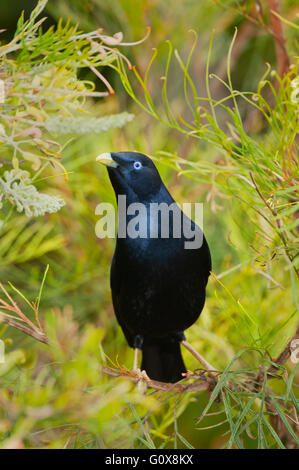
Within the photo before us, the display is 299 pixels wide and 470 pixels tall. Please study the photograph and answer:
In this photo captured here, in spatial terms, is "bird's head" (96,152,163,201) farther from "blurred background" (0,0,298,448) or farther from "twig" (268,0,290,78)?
"twig" (268,0,290,78)

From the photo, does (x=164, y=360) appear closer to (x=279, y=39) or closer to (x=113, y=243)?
(x=113, y=243)

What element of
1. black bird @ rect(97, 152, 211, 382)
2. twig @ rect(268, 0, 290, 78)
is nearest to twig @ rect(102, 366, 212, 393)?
black bird @ rect(97, 152, 211, 382)

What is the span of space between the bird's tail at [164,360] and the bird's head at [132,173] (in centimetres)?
21

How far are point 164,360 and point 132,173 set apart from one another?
0.27m

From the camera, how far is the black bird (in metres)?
0.57

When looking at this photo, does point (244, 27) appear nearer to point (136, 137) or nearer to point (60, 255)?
point (136, 137)

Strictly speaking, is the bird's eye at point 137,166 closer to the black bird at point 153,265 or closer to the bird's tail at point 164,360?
the black bird at point 153,265

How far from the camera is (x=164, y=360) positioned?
70 centimetres

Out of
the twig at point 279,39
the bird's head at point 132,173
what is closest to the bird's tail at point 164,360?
the bird's head at point 132,173

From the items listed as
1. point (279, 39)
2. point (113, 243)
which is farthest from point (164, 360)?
point (279, 39)

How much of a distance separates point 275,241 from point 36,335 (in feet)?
0.61

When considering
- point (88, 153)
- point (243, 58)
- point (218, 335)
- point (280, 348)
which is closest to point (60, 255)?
point (88, 153)

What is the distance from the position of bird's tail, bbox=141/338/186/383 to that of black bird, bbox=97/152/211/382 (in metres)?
0.08

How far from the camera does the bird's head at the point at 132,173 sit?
559mm
